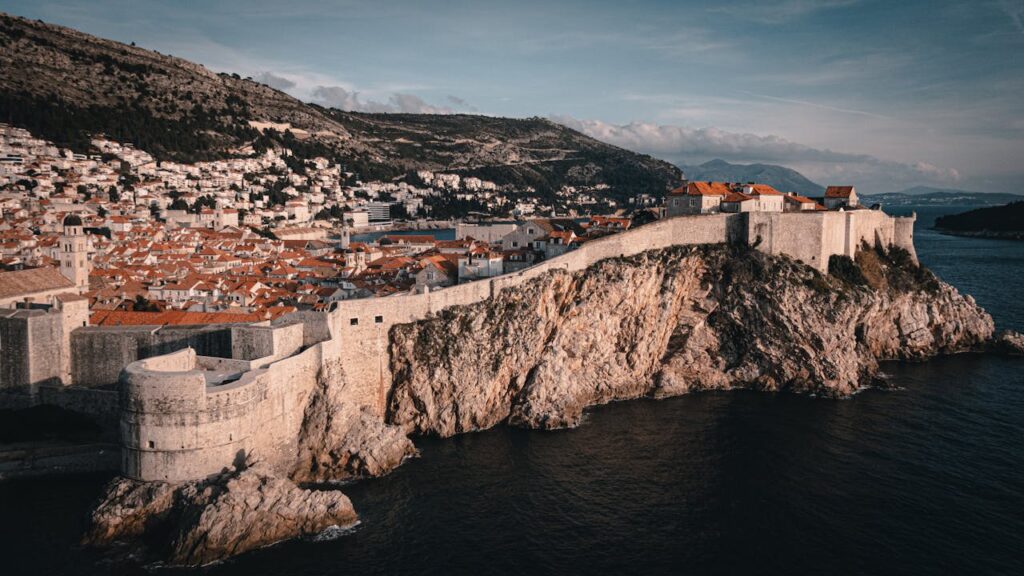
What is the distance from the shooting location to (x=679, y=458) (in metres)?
28.2

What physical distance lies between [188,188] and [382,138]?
100695mm

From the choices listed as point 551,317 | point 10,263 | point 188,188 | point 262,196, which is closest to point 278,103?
point 262,196

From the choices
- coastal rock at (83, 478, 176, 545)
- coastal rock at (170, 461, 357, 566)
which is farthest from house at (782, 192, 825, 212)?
coastal rock at (83, 478, 176, 545)

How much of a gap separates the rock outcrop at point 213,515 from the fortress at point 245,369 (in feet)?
2.57

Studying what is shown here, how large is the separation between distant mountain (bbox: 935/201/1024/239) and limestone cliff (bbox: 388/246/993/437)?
365 feet

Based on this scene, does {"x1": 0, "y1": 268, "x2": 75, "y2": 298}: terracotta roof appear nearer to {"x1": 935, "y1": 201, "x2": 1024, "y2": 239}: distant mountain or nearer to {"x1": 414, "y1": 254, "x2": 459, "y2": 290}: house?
{"x1": 414, "y1": 254, "x2": 459, "y2": 290}: house

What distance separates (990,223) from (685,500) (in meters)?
150

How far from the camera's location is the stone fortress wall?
70.6ft

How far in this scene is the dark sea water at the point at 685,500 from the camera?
67.7 ft

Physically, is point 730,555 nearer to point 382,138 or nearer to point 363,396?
point 363,396

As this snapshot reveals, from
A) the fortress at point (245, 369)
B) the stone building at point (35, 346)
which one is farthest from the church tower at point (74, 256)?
the fortress at point (245, 369)

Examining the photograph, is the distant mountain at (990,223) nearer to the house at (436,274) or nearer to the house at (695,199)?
the house at (695,199)

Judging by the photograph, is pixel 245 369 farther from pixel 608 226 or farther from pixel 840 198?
pixel 840 198

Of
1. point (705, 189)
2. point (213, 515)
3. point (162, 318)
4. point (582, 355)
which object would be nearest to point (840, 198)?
point (705, 189)
